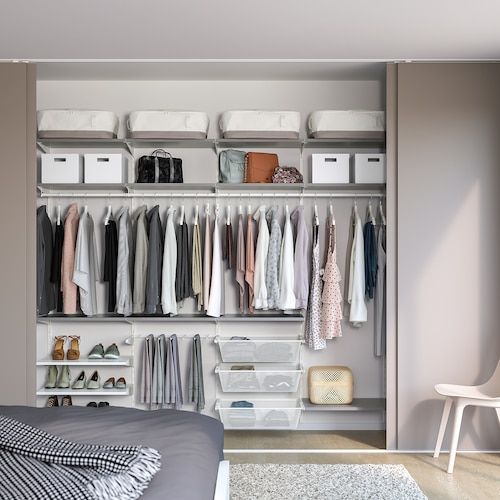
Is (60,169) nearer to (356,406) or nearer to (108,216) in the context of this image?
(108,216)

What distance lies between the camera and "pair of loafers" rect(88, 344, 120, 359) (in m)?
5.71

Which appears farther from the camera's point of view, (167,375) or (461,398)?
(167,375)

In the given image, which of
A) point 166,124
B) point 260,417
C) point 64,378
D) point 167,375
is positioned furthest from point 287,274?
point 64,378

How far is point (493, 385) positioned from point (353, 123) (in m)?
2.09

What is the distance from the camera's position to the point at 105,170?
5.60 meters

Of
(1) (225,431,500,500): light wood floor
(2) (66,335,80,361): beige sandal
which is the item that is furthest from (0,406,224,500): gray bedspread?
(2) (66,335,80,361): beige sandal

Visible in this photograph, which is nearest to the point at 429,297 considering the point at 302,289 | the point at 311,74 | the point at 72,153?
the point at 302,289

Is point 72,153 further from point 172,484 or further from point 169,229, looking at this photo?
point 172,484

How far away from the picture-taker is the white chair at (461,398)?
4586mm

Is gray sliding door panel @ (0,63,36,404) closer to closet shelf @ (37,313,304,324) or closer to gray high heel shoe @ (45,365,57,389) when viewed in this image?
closet shelf @ (37,313,304,324)

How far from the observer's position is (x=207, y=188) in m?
5.83

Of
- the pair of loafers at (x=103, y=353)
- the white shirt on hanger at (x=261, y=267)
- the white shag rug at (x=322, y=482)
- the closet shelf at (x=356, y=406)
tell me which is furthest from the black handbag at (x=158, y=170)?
the white shag rug at (x=322, y=482)

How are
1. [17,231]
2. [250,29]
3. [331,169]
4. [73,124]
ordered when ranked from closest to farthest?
[250,29] → [17,231] → [73,124] → [331,169]

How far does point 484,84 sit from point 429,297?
4.97ft
